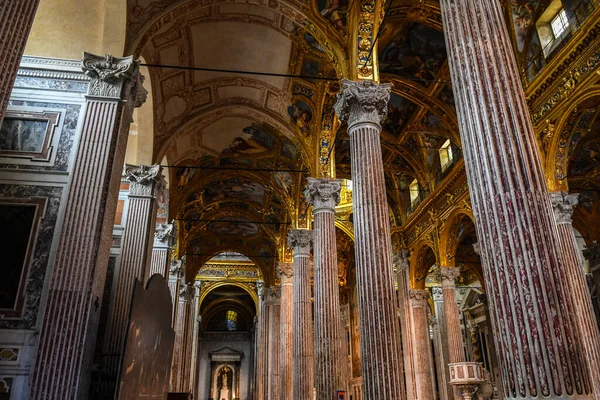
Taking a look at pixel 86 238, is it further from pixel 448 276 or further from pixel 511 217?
pixel 448 276

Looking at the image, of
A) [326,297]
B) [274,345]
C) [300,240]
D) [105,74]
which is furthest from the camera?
[274,345]

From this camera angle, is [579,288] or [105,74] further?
[579,288]

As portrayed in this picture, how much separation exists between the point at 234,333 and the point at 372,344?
33.7 m

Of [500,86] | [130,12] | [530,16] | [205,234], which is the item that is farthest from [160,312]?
[205,234]

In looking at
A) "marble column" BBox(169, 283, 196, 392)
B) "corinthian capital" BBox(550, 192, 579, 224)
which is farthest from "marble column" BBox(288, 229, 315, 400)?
"marble column" BBox(169, 283, 196, 392)

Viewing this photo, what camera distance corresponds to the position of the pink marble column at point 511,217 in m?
3.71

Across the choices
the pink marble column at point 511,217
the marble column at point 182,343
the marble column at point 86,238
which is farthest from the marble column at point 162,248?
the pink marble column at point 511,217

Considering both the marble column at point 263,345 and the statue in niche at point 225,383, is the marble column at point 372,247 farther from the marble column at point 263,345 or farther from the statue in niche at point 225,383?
the statue in niche at point 225,383

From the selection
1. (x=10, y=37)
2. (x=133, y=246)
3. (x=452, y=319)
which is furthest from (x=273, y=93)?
(x=10, y=37)

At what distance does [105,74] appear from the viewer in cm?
813

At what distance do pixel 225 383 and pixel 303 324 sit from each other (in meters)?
25.7

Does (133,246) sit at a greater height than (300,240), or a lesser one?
lesser

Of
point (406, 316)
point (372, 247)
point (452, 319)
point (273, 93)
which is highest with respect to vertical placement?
point (273, 93)

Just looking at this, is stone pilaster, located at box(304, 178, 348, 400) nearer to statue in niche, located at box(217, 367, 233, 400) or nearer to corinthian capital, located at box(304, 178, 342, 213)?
corinthian capital, located at box(304, 178, 342, 213)
